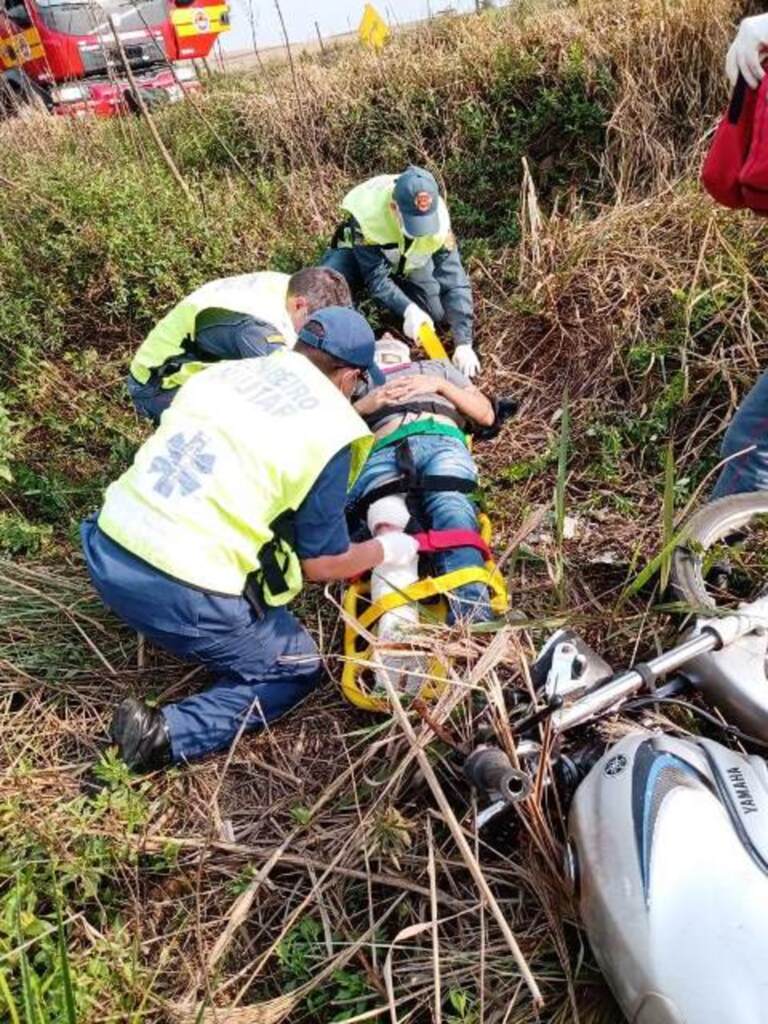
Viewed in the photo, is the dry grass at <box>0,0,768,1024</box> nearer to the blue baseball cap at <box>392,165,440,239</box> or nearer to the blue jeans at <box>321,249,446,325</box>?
the blue jeans at <box>321,249,446,325</box>

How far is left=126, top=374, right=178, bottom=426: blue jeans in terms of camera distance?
371 centimetres

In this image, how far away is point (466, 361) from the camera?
4172mm

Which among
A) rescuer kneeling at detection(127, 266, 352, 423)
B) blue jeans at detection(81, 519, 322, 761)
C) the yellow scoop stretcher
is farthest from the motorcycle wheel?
rescuer kneeling at detection(127, 266, 352, 423)

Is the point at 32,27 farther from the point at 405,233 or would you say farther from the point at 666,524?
the point at 666,524

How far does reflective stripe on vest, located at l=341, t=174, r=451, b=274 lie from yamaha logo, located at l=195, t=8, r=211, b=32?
28.9 ft

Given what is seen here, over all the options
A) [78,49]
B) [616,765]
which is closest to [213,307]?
[616,765]

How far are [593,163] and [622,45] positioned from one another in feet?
2.12

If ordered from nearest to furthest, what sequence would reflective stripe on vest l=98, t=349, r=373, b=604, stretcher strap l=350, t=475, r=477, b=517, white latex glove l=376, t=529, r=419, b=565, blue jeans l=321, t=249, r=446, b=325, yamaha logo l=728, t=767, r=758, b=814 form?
yamaha logo l=728, t=767, r=758, b=814, reflective stripe on vest l=98, t=349, r=373, b=604, white latex glove l=376, t=529, r=419, b=565, stretcher strap l=350, t=475, r=477, b=517, blue jeans l=321, t=249, r=446, b=325

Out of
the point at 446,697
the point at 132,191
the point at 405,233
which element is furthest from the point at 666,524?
the point at 132,191

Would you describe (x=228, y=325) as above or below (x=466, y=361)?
above

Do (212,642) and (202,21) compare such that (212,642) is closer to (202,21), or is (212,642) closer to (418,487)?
(418,487)

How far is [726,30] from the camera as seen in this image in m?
4.53

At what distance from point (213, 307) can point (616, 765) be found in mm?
2563

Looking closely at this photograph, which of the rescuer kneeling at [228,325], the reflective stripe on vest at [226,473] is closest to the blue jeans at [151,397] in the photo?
the rescuer kneeling at [228,325]
